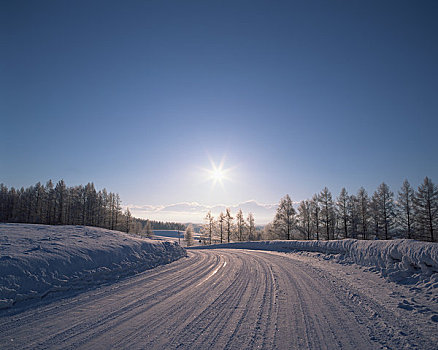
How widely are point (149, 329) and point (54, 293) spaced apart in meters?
3.79

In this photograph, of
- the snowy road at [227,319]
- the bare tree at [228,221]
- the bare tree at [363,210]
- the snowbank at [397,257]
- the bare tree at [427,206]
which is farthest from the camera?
the bare tree at [228,221]

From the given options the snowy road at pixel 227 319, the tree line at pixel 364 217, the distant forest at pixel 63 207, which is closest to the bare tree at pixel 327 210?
the tree line at pixel 364 217

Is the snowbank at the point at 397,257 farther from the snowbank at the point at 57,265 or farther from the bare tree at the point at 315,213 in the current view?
the bare tree at the point at 315,213

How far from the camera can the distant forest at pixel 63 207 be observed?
170 ft

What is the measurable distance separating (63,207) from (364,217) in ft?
219

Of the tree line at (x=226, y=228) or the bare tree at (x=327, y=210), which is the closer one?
the bare tree at (x=327, y=210)

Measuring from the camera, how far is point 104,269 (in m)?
7.74

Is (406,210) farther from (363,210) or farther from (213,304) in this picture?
(213,304)

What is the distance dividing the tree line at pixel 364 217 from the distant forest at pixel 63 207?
43360 mm

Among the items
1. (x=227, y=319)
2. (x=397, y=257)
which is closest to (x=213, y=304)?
(x=227, y=319)

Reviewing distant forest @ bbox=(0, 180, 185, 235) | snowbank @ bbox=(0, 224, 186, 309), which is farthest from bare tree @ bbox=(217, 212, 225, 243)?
snowbank @ bbox=(0, 224, 186, 309)

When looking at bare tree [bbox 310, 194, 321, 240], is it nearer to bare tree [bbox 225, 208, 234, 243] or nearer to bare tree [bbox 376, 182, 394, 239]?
bare tree [bbox 376, 182, 394, 239]

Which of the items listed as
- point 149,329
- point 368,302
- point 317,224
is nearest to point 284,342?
point 149,329

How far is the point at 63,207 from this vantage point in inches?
2109
